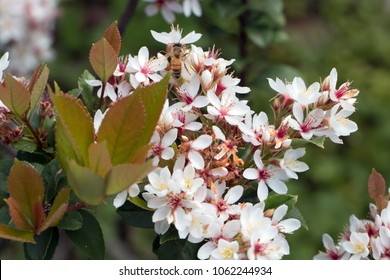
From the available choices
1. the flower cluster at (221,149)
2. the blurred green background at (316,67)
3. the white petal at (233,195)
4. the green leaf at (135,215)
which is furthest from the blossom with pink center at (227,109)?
the blurred green background at (316,67)

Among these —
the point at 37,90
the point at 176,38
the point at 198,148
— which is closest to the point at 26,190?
the point at 37,90

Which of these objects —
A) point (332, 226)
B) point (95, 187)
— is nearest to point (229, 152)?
point (95, 187)

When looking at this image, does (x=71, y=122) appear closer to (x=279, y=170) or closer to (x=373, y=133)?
(x=279, y=170)

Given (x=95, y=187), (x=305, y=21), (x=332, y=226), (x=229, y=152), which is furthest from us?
(x=305, y=21)

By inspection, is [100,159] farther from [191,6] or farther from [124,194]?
[191,6]

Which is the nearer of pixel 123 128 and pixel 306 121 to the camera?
pixel 123 128

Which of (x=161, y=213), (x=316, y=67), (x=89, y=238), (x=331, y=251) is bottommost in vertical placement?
(x=316, y=67)
